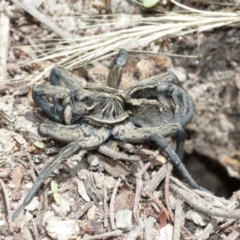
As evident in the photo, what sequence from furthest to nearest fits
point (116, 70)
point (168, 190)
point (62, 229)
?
point (116, 70), point (168, 190), point (62, 229)

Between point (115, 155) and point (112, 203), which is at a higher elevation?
point (115, 155)

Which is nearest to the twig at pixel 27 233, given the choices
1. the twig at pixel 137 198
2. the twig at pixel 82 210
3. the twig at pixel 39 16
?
the twig at pixel 82 210

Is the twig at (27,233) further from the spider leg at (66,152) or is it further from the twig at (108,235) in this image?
the twig at (108,235)

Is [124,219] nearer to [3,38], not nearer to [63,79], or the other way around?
[63,79]

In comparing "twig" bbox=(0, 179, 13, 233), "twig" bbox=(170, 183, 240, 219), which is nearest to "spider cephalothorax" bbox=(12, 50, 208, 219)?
"twig" bbox=(170, 183, 240, 219)

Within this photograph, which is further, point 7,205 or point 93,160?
point 93,160

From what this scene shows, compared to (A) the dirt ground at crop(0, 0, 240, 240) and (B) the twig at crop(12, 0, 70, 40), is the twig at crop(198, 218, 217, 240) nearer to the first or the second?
(A) the dirt ground at crop(0, 0, 240, 240)

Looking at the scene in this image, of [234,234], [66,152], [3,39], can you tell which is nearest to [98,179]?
[66,152]

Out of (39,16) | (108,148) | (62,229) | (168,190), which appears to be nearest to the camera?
(62,229)
